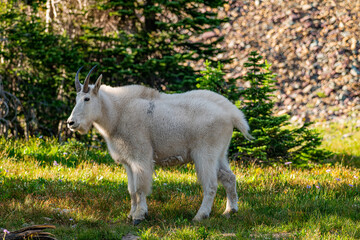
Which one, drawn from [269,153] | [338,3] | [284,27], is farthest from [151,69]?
[338,3]

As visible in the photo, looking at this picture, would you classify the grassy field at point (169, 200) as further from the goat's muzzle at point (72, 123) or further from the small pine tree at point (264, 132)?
the goat's muzzle at point (72, 123)

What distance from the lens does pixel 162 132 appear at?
6512mm

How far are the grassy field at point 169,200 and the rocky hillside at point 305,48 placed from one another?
25.4ft

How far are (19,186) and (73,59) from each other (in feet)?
15.7

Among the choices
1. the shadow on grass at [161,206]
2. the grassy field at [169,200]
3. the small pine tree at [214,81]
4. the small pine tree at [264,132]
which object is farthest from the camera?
the small pine tree at [214,81]

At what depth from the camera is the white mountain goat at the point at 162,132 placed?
21.0 ft

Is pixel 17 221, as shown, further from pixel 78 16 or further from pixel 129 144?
pixel 78 16

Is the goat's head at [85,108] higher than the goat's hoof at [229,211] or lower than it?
higher

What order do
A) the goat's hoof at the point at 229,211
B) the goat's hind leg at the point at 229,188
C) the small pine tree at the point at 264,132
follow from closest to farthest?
the goat's hoof at the point at 229,211, the goat's hind leg at the point at 229,188, the small pine tree at the point at 264,132

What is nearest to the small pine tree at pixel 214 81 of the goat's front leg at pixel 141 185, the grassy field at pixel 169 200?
the grassy field at pixel 169 200

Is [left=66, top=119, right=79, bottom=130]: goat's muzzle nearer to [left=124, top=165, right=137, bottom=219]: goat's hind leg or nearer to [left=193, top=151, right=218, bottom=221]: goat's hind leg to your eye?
[left=124, top=165, right=137, bottom=219]: goat's hind leg

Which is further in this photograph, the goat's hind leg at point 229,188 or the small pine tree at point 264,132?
the small pine tree at point 264,132

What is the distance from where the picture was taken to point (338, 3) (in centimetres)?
2092

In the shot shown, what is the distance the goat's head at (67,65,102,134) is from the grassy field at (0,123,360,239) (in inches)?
49.6
